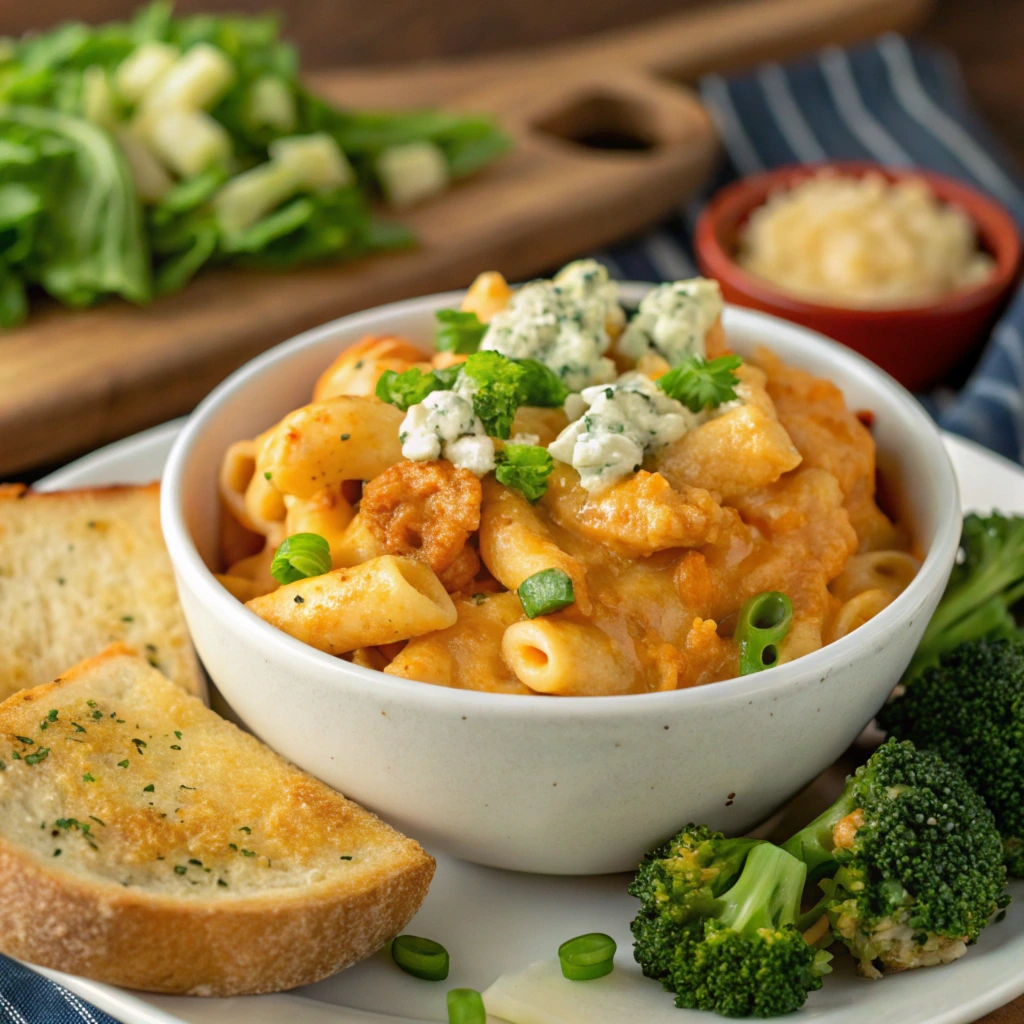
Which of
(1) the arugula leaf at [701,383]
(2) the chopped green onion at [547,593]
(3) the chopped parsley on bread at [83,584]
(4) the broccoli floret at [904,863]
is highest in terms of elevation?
(1) the arugula leaf at [701,383]

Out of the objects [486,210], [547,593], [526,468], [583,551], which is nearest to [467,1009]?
[547,593]

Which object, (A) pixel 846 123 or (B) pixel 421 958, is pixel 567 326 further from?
(A) pixel 846 123

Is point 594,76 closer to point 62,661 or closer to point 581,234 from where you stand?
point 581,234

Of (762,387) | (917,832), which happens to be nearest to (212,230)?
(762,387)

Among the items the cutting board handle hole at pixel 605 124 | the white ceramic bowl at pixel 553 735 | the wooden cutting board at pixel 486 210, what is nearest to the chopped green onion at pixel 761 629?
the white ceramic bowl at pixel 553 735

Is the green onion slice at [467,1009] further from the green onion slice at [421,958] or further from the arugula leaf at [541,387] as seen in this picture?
the arugula leaf at [541,387]

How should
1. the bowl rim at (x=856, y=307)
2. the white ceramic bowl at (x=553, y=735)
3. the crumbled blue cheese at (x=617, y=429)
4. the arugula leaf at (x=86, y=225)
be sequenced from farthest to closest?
the arugula leaf at (x=86, y=225)
the bowl rim at (x=856, y=307)
the crumbled blue cheese at (x=617, y=429)
the white ceramic bowl at (x=553, y=735)

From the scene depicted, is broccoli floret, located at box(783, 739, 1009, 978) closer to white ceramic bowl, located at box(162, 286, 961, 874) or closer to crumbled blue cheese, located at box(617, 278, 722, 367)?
white ceramic bowl, located at box(162, 286, 961, 874)
